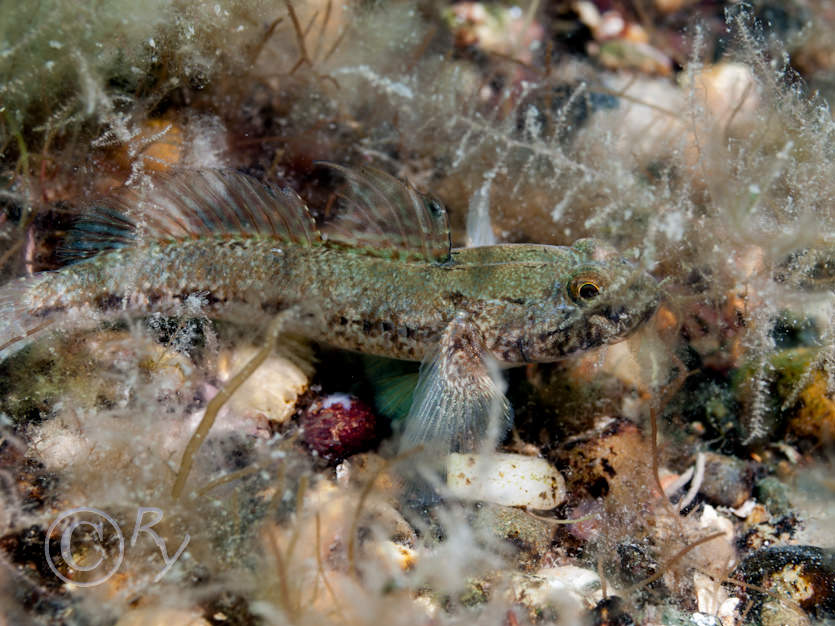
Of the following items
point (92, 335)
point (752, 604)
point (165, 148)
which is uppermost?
point (165, 148)

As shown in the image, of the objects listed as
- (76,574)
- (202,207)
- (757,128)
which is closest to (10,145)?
(202,207)

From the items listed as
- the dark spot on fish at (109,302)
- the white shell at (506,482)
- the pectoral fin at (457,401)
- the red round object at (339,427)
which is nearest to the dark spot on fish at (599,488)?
the white shell at (506,482)

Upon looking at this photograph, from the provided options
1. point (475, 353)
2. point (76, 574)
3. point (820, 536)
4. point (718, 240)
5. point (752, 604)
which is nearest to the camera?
point (76, 574)

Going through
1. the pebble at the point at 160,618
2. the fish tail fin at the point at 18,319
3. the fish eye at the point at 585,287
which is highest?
the fish eye at the point at 585,287

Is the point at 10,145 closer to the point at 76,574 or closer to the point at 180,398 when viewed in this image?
the point at 180,398

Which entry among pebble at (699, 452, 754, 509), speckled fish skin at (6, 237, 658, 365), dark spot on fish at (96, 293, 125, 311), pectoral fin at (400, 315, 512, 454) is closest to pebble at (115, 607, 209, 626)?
pectoral fin at (400, 315, 512, 454)

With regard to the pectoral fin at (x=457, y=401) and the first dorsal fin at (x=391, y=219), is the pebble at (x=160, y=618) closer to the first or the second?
the pectoral fin at (x=457, y=401)
